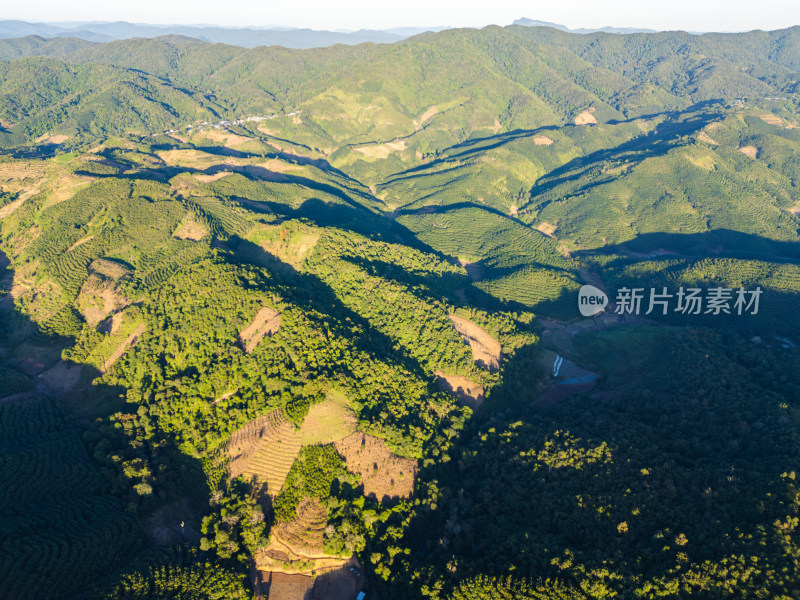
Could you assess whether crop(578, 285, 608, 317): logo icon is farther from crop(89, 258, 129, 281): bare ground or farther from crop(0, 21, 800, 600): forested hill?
crop(89, 258, 129, 281): bare ground

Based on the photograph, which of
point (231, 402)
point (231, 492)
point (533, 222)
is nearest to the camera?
point (231, 492)

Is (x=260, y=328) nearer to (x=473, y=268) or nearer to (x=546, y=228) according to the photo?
(x=473, y=268)

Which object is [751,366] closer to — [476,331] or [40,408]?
[476,331]

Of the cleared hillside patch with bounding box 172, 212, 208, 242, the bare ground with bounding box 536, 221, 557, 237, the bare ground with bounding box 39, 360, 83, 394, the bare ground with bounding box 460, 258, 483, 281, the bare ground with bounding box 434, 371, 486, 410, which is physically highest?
the cleared hillside patch with bounding box 172, 212, 208, 242

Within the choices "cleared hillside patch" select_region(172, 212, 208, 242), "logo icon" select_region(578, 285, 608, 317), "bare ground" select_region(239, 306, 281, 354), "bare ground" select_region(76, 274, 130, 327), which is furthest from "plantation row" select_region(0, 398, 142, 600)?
"logo icon" select_region(578, 285, 608, 317)

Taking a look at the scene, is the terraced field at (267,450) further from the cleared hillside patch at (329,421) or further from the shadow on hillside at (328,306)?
the shadow on hillside at (328,306)

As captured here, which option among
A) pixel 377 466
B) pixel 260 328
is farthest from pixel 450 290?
pixel 377 466

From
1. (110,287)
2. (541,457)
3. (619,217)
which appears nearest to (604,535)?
(541,457)
